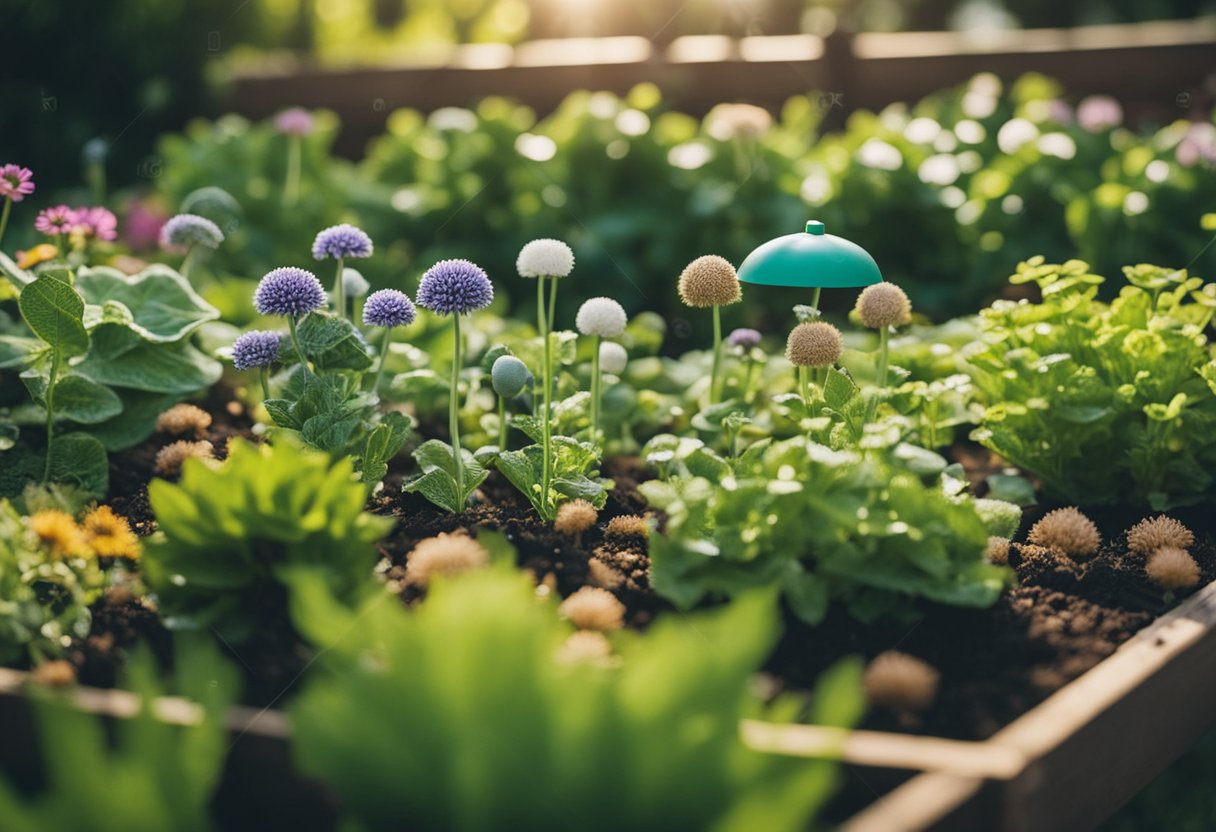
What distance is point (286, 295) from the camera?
2.21 metres

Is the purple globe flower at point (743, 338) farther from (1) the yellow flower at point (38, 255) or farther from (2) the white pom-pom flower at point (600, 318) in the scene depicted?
(1) the yellow flower at point (38, 255)

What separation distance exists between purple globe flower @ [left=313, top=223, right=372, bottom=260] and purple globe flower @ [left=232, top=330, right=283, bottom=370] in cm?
21

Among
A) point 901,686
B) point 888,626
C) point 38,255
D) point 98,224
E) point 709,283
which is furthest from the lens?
point 98,224

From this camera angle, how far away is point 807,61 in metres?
5.90

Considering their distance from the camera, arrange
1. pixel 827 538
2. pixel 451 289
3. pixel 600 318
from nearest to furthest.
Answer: pixel 827 538 → pixel 451 289 → pixel 600 318

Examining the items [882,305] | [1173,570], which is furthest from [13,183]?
[1173,570]

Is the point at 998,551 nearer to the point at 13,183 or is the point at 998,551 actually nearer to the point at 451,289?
the point at 451,289

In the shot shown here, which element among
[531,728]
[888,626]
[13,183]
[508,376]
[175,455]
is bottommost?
[888,626]

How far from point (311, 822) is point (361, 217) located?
338 centimetres

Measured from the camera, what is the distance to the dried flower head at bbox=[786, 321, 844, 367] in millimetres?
2242

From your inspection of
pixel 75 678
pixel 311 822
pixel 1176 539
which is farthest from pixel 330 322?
pixel 1176 539

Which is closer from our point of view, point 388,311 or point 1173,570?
point 1173,570

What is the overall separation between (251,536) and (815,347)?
1058 mm

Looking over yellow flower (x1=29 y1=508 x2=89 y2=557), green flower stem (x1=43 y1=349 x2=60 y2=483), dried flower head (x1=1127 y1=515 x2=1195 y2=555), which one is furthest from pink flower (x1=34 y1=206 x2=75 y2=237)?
dried flower head (x1=1127 y1=515 x2=1195 y2=555)
